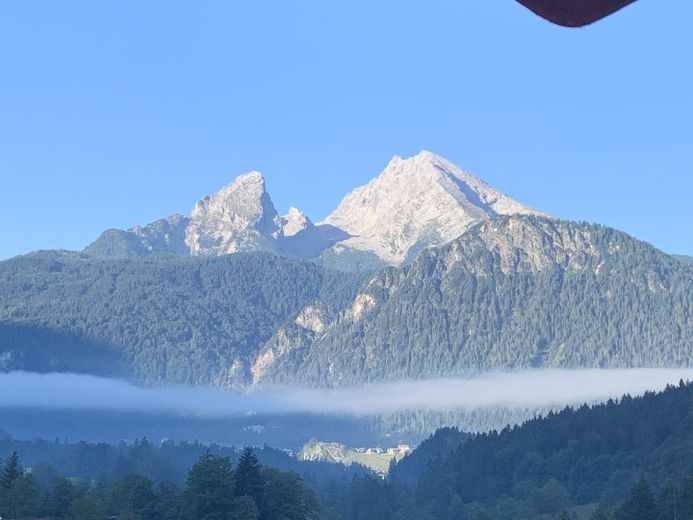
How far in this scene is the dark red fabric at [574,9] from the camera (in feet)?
16.1

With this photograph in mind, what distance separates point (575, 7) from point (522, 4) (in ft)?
0.62

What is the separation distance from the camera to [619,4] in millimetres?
4898

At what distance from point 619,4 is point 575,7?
157 mm

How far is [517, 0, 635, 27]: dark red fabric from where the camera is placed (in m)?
4.92

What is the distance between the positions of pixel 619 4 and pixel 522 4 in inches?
13.5

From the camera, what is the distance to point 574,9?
4.97 metres

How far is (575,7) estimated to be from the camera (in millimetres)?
4953

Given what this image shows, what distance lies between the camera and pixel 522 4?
496 centimetres
